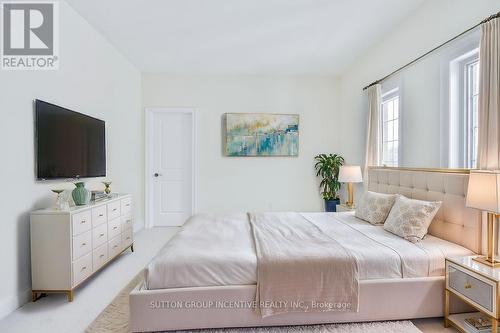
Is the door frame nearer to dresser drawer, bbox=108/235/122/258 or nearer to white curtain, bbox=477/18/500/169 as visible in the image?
dresser drawer, bbox=108/235/122/258

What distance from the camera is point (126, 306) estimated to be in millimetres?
2104

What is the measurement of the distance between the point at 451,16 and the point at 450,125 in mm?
1015

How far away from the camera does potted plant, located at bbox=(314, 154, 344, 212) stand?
4488mm

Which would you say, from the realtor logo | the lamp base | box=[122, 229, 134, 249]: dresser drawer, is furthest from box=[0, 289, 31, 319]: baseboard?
the lamp base

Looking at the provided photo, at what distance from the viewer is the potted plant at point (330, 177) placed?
4488 millimetres

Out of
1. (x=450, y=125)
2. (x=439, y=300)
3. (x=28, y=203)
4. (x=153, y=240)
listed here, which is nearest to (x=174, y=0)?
(x=28, y=203)

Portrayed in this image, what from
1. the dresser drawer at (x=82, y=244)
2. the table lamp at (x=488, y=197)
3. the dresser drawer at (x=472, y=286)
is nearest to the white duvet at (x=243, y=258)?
the dresser drawer at (x=472, y=286)

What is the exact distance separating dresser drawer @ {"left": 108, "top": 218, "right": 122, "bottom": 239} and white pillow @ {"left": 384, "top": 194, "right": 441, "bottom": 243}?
2.91m

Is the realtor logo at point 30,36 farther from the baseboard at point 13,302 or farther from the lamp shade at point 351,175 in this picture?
the lamp shade at point 351,175

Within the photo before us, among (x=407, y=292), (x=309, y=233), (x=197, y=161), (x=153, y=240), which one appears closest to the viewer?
(x=407, y=292)

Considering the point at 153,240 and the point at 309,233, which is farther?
the point at 153,240

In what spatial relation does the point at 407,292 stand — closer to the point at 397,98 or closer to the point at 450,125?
the point at 450,125

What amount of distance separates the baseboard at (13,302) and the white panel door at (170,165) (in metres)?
2.50

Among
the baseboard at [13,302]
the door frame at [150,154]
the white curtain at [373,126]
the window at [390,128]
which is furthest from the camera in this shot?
the door frame at [150,154]
